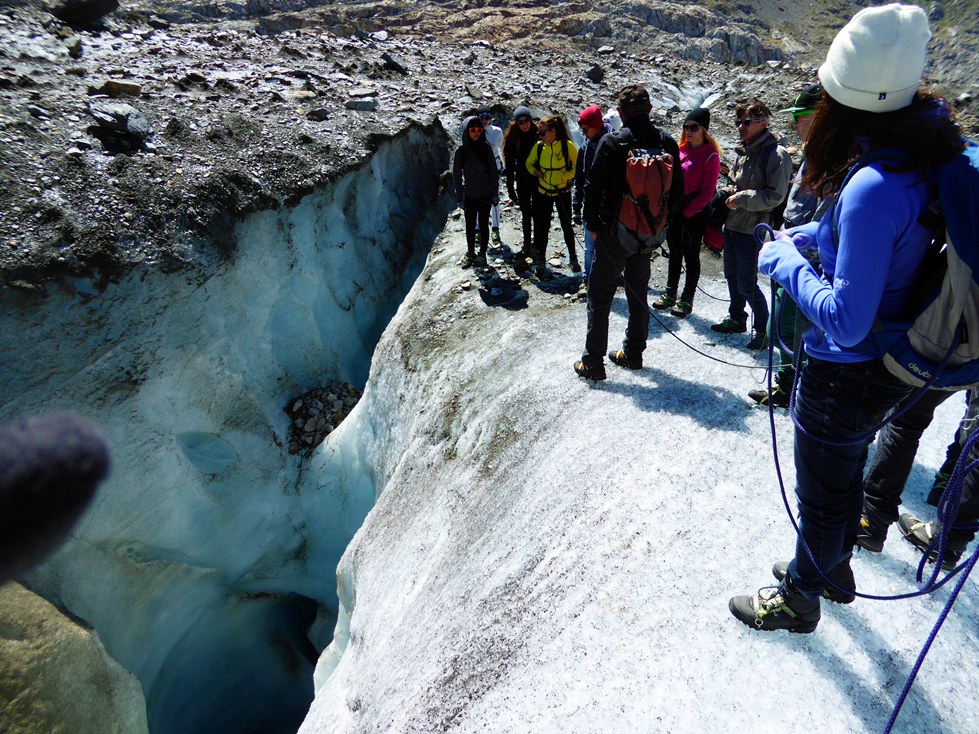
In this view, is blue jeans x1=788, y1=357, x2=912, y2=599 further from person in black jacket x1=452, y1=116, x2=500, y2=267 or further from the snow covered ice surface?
person in black jacket x1=452, y1=116, x2=500, y2=267

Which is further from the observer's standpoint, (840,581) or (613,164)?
(613,164)

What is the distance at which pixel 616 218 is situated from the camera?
4148 millimetres

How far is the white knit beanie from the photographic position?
176cm

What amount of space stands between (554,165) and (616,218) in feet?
8.99

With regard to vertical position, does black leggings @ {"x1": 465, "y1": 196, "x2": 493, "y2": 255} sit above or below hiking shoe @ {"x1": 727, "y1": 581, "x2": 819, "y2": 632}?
above

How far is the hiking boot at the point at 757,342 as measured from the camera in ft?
16.3

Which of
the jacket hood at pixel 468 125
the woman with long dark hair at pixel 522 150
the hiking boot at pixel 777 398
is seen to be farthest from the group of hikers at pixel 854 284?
the jacket hood at pixel 468 125

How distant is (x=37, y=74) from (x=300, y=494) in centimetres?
704

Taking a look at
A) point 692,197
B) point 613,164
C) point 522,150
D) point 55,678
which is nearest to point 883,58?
point 613,164

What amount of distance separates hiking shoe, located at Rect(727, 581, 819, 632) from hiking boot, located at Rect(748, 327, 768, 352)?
9.12ft

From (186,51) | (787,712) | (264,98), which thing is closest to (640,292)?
(787,712)

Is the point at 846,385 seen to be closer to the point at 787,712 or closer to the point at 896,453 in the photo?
the point at 896,453

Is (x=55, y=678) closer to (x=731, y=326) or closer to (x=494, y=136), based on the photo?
(x=731, y=326)

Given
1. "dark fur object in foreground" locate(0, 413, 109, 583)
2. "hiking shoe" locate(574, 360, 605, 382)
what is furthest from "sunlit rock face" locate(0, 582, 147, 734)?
"hiking shoe" locate(574, 360, 605, 382)
